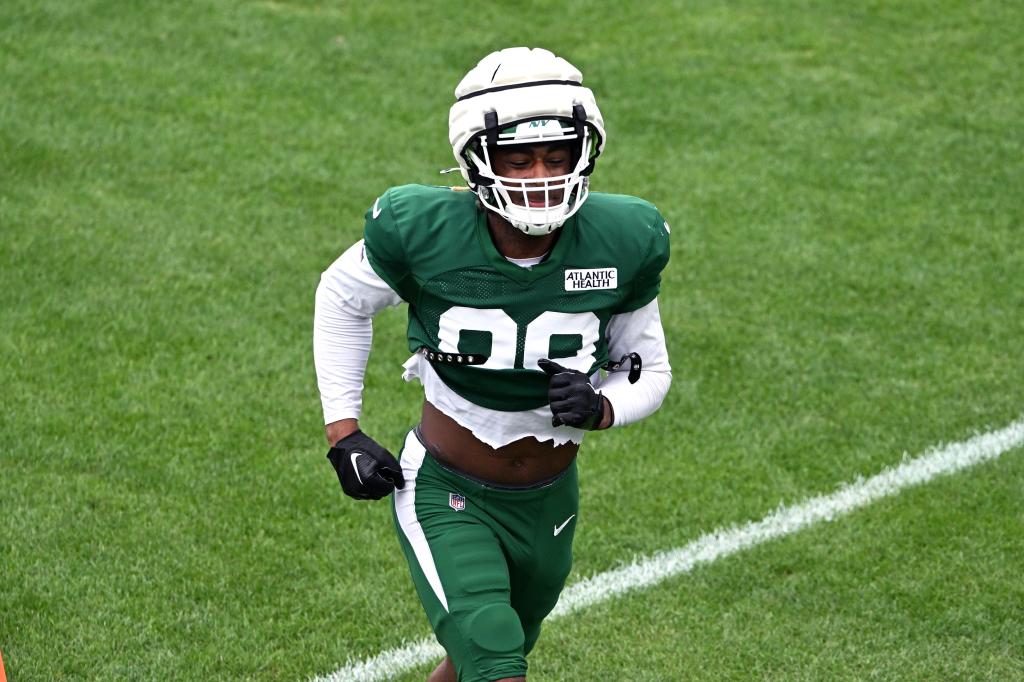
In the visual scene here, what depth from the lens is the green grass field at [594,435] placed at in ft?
17.6

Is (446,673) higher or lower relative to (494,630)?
lower

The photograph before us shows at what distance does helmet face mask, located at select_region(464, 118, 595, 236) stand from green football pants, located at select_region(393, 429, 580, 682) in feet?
2.49

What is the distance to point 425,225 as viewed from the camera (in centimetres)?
389

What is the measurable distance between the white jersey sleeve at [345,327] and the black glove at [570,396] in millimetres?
491

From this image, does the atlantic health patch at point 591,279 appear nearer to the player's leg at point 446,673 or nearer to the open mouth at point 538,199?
the open mouth at point 538,199

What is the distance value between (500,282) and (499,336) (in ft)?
0.45

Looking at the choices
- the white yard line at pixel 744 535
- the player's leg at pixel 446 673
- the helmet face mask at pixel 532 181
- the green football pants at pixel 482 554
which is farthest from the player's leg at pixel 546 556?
the white yard line at pixel 744 535

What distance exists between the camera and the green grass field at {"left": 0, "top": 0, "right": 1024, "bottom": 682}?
5352mm

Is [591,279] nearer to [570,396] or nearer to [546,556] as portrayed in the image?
[570,396]

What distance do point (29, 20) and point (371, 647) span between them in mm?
6657

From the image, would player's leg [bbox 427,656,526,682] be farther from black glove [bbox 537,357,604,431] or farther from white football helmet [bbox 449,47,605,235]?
white football helmet [bbox 449,47,605,235]

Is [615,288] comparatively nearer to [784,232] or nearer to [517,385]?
[517,385]

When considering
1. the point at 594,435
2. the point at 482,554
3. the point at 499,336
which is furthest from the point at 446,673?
the point at 594,435

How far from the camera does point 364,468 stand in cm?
390
